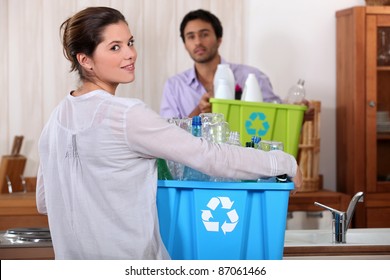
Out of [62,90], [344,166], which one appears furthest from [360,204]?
[62,90]

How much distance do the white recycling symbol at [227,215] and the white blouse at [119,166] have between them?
6 cm

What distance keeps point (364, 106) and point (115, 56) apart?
100 inches

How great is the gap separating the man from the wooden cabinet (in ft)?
2.21

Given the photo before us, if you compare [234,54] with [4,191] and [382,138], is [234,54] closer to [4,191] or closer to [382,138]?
[382,138]

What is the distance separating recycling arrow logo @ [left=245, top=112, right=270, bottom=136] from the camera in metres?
2.76

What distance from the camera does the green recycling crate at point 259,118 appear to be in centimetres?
275

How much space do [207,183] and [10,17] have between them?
102 inches

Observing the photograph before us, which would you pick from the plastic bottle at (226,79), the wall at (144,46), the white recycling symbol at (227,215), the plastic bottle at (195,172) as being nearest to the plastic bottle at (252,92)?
the plastic bottle at (226,79)

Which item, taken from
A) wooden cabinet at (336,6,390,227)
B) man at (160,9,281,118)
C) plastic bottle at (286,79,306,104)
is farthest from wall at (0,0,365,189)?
plastic bottle at (286,79,306,104)

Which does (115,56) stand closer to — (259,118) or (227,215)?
(227,215)

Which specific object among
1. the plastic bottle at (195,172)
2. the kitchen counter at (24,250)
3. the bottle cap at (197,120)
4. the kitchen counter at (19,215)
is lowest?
the kitchen counter at (19,215)

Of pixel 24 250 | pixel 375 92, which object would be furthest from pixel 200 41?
pixel 24 250

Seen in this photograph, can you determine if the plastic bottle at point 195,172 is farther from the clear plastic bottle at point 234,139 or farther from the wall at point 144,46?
the wall at point 144,46
